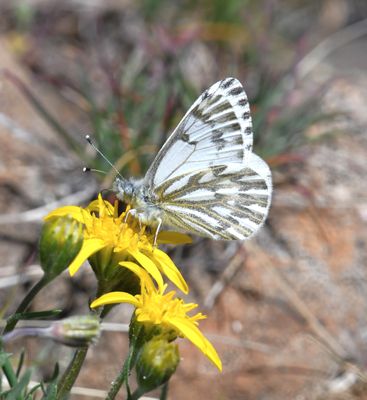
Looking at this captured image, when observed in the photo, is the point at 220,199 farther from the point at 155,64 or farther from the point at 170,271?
the point at 155,64

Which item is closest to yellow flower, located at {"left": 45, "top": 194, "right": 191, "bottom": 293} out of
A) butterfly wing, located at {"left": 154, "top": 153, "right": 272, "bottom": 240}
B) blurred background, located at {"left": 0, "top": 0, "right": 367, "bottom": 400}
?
butterfly wing, located at {"left": 154, "top": 153, "right": 272, "bottom": 240}

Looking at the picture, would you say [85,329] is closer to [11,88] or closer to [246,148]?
[246,148]

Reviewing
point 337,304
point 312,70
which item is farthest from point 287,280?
point 312,70

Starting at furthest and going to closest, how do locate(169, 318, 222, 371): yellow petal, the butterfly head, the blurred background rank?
the blurred background
the butterfly head
locate(169, 318, 222, 371): yellow petal

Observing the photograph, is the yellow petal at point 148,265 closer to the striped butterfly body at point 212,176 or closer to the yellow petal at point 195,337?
the yellow petal at point 195,337

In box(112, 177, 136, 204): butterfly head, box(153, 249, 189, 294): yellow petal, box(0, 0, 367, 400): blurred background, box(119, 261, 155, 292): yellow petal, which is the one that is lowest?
box(0, 0, 367, 400): blurred background

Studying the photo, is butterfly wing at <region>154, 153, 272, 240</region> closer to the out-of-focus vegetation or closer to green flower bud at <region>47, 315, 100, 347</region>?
green flower bud at <region>47, 315, 100, 347</region>
